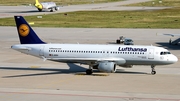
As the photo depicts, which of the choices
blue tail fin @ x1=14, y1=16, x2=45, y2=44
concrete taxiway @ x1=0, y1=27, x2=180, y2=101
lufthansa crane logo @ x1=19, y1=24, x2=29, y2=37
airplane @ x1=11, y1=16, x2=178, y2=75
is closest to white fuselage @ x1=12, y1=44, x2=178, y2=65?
airplane @ x1=11, y1=16, x2=178, y2=75

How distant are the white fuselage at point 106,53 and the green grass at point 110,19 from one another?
5541 centimetres

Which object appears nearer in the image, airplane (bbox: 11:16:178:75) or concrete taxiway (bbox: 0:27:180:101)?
concrete taxiway (bbox: 0:27:180:101)

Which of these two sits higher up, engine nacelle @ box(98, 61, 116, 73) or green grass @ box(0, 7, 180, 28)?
green grass @ box(0, 7, 180, 28)

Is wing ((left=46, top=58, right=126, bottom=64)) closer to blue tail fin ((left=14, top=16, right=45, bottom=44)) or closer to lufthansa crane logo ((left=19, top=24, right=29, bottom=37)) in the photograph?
blue tail fin ((left=14, top=16, right=45, bottom=44))

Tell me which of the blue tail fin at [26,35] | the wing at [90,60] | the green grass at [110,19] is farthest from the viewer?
the green grass at [110,19]

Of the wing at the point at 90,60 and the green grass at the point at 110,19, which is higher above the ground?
the green grass at the point at 110,19

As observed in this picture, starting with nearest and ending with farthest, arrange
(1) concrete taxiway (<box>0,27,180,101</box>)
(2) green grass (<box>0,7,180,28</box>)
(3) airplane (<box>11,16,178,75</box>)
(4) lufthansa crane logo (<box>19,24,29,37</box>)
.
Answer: (1) concrete taxiway (<box>0,27,180,101</box>)
(3) airplane (<box>11,16,178,75</box>)
(4) lufthansa crane logo (<box>19,24,29,37</box>)
(2) green grass (<box>0,7,180,28</box>)

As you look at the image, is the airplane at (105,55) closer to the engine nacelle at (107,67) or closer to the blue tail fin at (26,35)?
the engine nacelle at (107,67)

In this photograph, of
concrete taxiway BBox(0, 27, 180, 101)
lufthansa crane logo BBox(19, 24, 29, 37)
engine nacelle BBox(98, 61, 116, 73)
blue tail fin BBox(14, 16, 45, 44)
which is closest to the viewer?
concrete taxiway BBox(0, 27, 180, 101)

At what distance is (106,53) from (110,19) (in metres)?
70.6

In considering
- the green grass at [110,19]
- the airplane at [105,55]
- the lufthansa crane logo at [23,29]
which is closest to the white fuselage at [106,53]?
the airplane at [105,55]

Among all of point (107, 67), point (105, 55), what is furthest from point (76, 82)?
point (105, 55)

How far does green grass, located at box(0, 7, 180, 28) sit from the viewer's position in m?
113

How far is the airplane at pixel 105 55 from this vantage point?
5391cm
